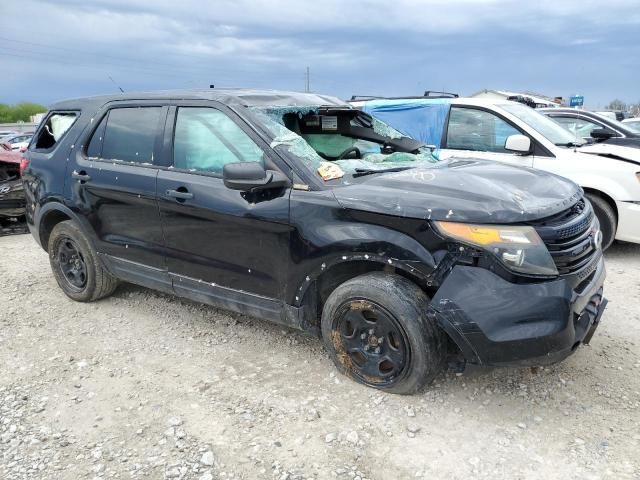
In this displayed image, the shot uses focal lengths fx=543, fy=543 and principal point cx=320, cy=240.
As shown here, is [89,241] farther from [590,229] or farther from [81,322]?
[590,229]

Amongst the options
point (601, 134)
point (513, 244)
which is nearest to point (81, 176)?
point (513, 244)

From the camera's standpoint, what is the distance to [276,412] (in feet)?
9.84

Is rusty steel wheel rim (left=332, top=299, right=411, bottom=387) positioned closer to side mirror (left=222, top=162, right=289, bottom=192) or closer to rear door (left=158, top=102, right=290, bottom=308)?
rear door (left=158, top=102, right=290, bottom=308)

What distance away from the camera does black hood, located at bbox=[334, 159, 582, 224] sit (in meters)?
2.73

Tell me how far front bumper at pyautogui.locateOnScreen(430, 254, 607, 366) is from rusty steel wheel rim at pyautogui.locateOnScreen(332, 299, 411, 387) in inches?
11.9

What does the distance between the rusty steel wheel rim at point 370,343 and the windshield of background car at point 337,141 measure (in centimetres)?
77

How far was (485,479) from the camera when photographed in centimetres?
243

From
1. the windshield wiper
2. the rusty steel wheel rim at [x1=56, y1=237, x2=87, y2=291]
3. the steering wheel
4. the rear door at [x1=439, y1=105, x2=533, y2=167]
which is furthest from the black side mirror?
the rusty steel wheel rim at [x1=56, y1=237, x2=87, y2=291]

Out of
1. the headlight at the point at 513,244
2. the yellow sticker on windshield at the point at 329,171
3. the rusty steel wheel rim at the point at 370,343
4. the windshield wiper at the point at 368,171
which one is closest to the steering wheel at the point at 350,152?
the windshield wiper at the point at 368,171

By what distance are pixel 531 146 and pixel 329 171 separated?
11.1 ft

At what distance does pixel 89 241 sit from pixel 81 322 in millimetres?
654

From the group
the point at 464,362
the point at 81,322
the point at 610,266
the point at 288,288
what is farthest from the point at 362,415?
the point at 610,266

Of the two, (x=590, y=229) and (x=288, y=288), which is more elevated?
(x=590, y=229)

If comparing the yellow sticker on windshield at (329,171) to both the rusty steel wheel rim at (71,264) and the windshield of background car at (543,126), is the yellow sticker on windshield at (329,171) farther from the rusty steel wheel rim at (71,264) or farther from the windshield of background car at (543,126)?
the windshield of background car at (543,126)
